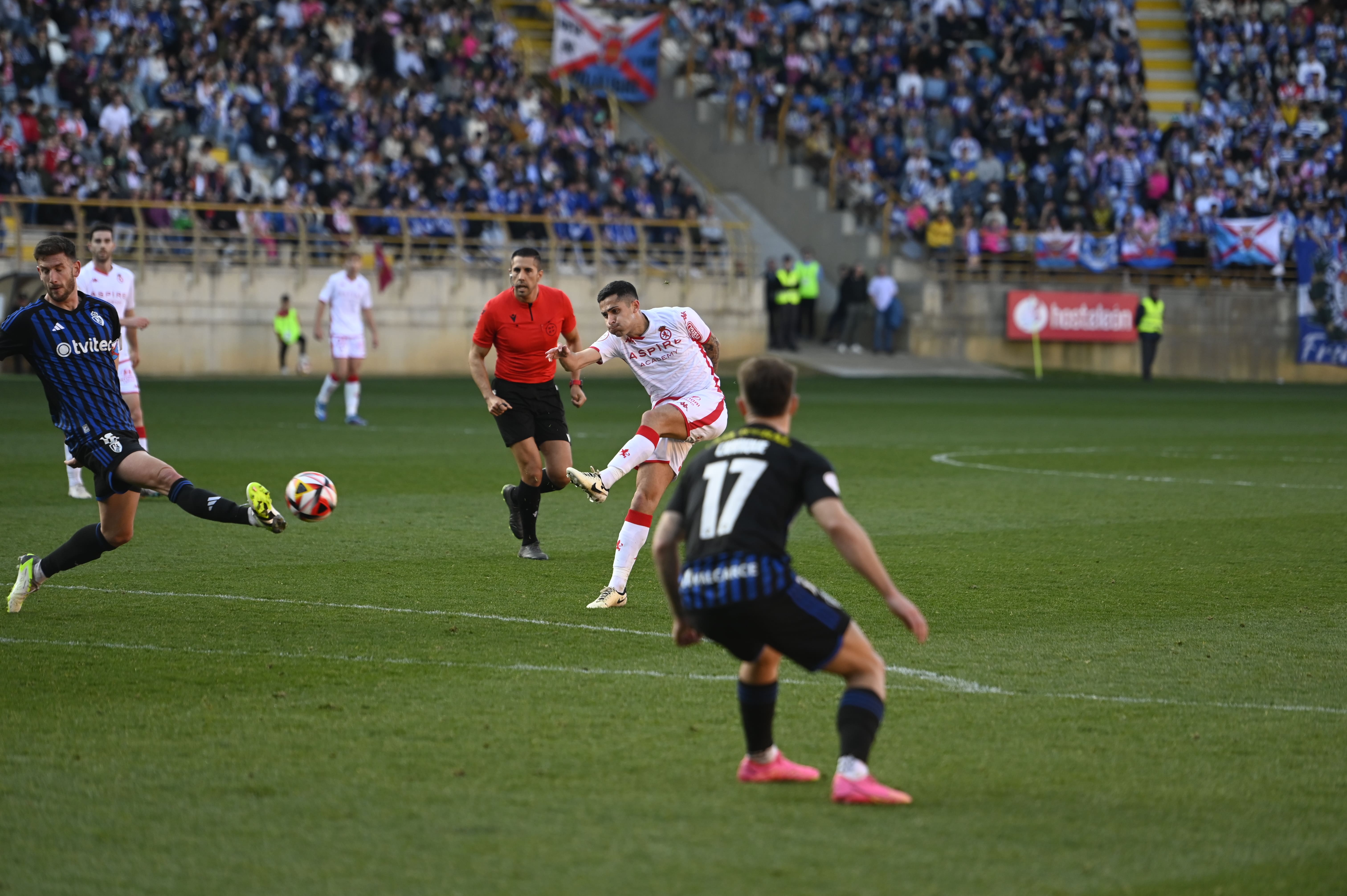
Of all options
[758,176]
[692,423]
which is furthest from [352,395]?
[758,176]

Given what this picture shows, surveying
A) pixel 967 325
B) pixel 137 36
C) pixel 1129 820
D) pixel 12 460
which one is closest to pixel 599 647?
pixel 1129 820

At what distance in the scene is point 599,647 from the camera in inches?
310

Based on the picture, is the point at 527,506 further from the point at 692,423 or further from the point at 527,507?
the point at 692,423

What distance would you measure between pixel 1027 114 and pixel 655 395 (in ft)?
107

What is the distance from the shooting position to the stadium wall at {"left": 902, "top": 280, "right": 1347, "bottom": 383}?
39438mm

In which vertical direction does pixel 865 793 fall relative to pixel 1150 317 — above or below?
below

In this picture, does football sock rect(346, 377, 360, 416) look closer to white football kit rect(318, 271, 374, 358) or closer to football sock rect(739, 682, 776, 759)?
white football kit rect(318, 271, 374, 358)

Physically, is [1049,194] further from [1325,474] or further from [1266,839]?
[1266,839]

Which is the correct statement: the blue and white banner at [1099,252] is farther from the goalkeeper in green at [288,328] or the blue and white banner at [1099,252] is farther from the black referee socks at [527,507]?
the black referee socks at [527,507]

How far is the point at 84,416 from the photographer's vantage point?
8391mm

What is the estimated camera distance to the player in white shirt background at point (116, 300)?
1358cm

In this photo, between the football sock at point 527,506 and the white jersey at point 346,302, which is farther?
the white jersey at point 346,302

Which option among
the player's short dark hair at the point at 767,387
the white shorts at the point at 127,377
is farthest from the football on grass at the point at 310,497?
the white shorts at the point at 127,377

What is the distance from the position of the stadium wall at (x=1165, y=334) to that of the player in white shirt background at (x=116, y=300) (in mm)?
27125
